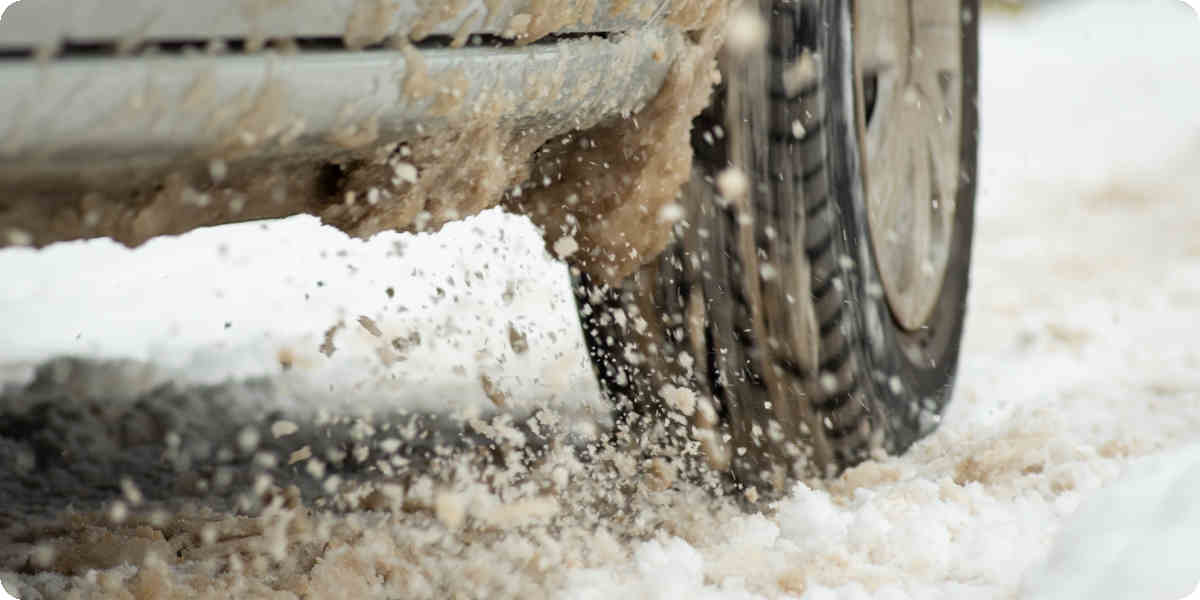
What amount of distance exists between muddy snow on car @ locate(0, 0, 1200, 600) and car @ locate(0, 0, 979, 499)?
0.28 feet

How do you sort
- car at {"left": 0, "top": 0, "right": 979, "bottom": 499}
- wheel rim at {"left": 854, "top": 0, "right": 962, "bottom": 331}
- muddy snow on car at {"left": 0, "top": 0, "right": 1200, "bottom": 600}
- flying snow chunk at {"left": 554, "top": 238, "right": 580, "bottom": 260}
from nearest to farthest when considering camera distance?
car at {"left": 0, "top": 0, "right": 979, "bottom": 499}, muddy snow on car at {"left": 0, "top": 0, "right": 1200, "bottom": 600}, flying snow chunk at {"left": 554, "top": 238, "right": 580, "bottom": 260}, wheel rim at {"left": 854, "top": 0, "right": 962, "bottom": 331}

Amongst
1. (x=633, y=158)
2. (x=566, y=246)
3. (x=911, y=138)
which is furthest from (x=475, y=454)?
(x=911, y=138)

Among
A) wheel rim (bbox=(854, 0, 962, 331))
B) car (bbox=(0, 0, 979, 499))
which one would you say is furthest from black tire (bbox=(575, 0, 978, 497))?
wheel rim (bbox=(854, 0, 962, 331))

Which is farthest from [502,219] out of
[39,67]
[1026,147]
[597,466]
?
[1026,147]

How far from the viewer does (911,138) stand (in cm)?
176

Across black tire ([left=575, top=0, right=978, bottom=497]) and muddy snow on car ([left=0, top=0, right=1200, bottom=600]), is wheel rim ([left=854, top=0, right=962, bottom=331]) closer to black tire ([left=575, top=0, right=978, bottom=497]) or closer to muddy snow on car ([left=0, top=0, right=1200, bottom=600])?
black tire ([left=575, top=0, right=978, bottom=497])

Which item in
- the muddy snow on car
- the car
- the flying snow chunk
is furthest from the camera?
the flying snow chunk

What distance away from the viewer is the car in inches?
28.8

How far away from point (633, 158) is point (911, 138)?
645 millimetres

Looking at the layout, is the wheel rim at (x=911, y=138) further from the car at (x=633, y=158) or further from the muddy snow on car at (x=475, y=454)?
the muddy snow on car at (x=475, y=454)

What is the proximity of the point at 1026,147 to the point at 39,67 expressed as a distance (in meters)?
4.22

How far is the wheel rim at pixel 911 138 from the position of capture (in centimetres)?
164

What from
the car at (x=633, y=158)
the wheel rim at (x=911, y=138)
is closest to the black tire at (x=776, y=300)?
the car at (x=633, y=158)

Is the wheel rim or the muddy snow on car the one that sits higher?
the wheel rim
